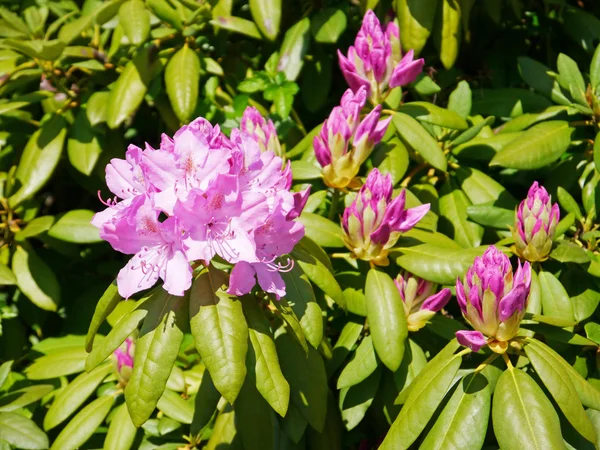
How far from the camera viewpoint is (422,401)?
4.94 feet

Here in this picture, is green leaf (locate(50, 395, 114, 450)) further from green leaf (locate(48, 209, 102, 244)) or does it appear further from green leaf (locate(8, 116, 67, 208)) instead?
green leaf (locate(8, 116, 67, 208))

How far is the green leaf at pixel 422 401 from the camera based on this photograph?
4.90 feet

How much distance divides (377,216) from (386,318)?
9.3 inches

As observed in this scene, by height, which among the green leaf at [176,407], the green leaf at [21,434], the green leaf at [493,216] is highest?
the green leaf at [493,216]

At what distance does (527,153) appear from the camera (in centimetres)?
186

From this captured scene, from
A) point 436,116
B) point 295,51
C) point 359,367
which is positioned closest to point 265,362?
point 359,367

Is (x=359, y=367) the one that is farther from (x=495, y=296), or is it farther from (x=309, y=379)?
(x=495, y=296)

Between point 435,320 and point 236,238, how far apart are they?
2.26ft

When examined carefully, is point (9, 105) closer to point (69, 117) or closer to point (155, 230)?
point (69, 117)

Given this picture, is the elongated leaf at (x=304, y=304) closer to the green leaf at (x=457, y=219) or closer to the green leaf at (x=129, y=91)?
the green leaf at (x=457, y=219)

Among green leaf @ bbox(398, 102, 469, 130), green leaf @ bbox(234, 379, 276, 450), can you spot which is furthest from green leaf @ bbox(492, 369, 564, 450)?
green leaf @ bbox(398, 102, 469, 130)

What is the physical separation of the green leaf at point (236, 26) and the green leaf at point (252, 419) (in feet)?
3.50

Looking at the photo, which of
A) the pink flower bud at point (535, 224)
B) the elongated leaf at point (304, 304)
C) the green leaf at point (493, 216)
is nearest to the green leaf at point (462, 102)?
the green leaf at point (493, 216)

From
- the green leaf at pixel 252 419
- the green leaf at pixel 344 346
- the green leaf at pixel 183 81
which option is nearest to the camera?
the green leaf at pixel 252 419
